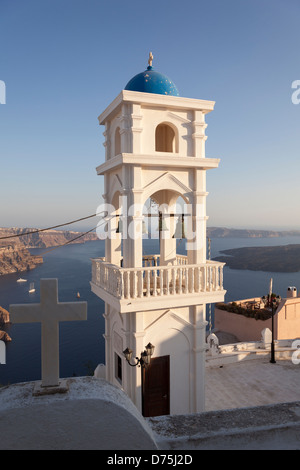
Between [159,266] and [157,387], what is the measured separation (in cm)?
357

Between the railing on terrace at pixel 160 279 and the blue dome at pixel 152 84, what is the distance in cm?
498

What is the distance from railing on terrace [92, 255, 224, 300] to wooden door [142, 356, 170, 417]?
205cm

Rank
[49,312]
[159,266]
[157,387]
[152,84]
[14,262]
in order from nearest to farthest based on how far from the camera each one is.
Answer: [49,312] → [159,266] → [157,387] → [152,84] → [14,262]

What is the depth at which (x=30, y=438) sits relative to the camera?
222cm

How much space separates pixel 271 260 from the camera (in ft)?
521

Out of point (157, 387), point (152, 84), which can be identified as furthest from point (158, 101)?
point (157, 387)

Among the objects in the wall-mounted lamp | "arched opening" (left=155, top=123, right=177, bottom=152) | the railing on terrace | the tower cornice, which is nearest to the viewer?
the wall-mounted lamp

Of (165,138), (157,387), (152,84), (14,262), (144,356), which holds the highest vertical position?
(152,84)

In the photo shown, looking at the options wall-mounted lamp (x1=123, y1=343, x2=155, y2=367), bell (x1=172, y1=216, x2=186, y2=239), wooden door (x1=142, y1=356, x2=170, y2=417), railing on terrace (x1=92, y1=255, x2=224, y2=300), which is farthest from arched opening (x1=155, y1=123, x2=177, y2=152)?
wooden door (x1=142, y1=356, x2=170, y2=417)

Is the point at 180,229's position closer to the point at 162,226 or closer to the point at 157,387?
the point at 162,226

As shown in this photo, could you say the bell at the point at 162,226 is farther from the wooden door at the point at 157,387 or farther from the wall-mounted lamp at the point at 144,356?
the wooden door at the point at 157,387

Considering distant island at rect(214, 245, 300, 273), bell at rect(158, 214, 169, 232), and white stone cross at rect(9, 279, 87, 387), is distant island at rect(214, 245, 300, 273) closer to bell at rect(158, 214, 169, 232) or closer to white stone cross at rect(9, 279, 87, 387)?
bell at rect(158, 214, 169, 232)

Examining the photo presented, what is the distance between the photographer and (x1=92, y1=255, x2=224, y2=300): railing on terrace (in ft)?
28.7

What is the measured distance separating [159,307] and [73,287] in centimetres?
8988
